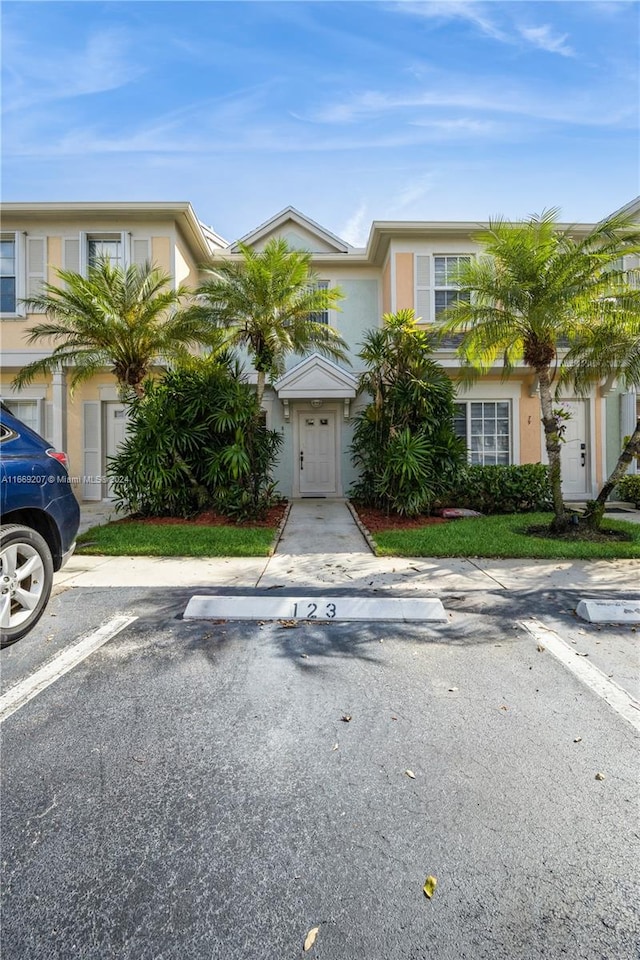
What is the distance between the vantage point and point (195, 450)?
9.17 m

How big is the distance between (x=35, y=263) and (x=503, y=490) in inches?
481

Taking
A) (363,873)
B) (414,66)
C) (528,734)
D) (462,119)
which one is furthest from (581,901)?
(462,119)

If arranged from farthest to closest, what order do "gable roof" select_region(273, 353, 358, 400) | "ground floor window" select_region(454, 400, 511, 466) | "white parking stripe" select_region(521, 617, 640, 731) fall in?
"ground floor window" select_region(454, 400, 511, 466), "gable roof" select_region(273, 353, 358, 400), "white parking stripe" select_region(521, 617, 640, 731)

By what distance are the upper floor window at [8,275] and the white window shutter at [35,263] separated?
384 mm

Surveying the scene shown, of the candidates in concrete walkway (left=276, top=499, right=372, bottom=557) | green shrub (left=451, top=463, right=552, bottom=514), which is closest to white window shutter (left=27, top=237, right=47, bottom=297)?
concrete walkway (left=276, top=499, right=372, bottom=557)

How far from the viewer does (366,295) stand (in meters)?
13.5

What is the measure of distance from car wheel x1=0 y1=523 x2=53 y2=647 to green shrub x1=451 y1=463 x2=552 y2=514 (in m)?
8.27

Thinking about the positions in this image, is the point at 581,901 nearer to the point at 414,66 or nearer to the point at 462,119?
the point at 414,66

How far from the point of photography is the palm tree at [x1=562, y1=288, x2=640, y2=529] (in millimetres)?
7066

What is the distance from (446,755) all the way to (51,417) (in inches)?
489

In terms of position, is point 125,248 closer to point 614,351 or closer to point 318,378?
point 318,378

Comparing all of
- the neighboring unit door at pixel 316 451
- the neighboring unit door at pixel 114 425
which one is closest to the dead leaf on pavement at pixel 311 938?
the neighboring unit door at pixel 316 451

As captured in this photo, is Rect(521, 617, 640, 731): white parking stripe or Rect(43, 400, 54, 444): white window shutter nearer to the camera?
Rect(521, 617, 640, 731): white parking stripe

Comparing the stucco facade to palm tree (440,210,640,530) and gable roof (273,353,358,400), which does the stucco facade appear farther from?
palm tree (440,210,640,530)
